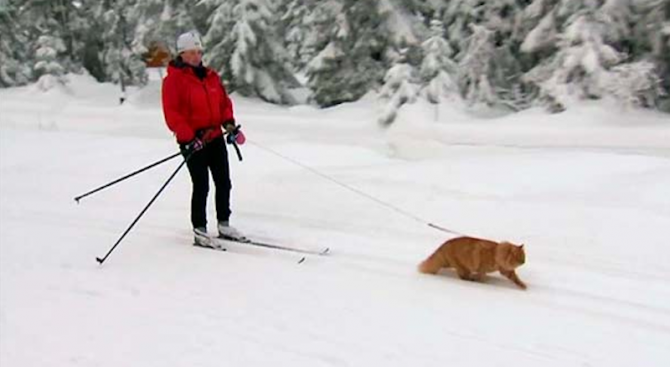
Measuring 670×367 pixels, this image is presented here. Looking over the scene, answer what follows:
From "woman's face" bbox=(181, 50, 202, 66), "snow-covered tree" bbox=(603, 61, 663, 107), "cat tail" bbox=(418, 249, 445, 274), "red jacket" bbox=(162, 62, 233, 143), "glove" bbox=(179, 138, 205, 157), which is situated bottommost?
"cat tail" bbox=(418, 249, 445, 274)

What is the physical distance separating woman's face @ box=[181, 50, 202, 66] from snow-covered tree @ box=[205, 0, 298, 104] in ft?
35.4

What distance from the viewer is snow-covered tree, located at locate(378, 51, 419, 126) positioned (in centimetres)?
1255

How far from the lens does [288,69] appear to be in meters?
18.1

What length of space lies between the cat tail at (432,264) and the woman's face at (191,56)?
8.63ft

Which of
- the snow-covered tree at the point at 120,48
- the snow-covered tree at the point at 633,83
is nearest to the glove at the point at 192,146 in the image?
the snow-covered tree at the point at 633,83

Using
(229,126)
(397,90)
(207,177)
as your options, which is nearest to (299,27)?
(397,90)

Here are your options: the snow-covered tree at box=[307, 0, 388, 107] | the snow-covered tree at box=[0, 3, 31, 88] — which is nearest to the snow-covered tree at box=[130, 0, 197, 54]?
the snow-covered tree at box=[307, 0, 388, 107]

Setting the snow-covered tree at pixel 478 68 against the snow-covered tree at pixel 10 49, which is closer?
the snow-covered tree at pixel 478 68

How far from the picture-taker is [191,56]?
5770 mm

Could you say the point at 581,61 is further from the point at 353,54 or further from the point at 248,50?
the point at 248,50

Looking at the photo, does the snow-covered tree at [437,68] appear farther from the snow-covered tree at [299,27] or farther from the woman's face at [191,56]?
the woman's face at [191,56]

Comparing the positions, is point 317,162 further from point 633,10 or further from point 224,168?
point 633,10

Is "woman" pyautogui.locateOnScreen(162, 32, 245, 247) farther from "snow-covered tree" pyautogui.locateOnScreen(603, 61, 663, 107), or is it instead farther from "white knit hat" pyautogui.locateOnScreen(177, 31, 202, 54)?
"snow-covered tree" pyautogui.locateOnScreen(603, 61, 663, 107)

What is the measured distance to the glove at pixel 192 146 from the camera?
18.9 ft
